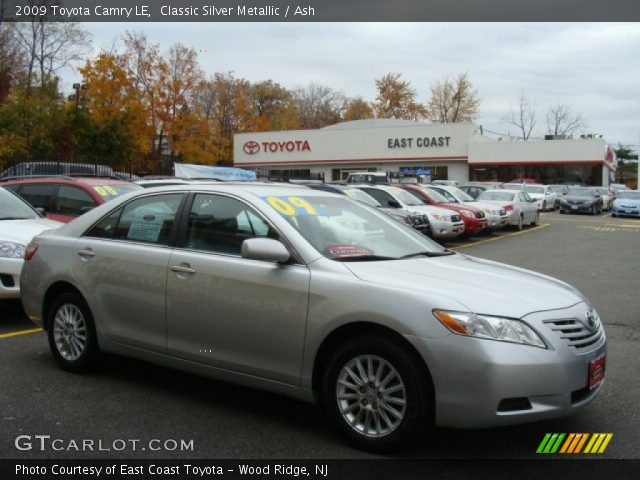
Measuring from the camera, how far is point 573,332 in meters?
4.03

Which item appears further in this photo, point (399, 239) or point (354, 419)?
point (399, 239)

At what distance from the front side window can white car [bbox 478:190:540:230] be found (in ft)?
60.1

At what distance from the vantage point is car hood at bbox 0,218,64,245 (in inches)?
300

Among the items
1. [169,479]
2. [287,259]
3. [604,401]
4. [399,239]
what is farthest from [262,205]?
[604,401]

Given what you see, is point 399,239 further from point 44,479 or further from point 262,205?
point 44,479

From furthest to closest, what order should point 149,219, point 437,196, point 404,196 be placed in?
point 437,196, point 404,196, point 149,219

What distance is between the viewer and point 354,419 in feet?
13.4

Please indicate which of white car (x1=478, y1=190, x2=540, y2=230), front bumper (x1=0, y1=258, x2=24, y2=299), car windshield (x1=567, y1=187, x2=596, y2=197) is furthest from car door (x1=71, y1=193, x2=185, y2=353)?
car windshield (x1=567, y1=187, x2=596, y2=197)

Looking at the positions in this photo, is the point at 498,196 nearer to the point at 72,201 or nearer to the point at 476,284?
the point at 72,201

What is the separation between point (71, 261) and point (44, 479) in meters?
2.28

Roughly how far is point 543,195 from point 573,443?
33.6m

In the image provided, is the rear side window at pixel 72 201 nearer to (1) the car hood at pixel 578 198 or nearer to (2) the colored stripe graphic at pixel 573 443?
(2) the colored stripe graphic at pixel 573 443
